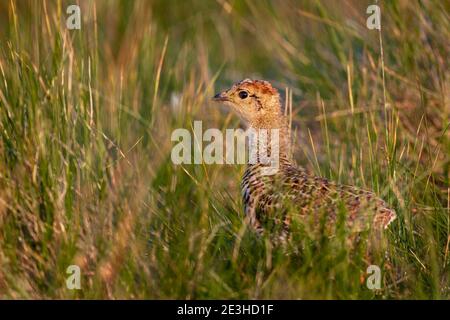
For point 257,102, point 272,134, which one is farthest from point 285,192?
point 257,102

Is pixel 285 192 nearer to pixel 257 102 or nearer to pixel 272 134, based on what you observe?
pixel 272 134

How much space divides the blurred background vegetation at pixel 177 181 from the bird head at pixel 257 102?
242 mm

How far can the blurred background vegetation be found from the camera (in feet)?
12.1

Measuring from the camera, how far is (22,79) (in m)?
4.20

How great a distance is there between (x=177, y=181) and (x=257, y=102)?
0.57m

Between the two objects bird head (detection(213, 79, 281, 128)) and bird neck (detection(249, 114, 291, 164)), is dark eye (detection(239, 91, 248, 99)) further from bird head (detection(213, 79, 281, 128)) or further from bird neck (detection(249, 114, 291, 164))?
bird neck (detection(249, 114, 291, 164))

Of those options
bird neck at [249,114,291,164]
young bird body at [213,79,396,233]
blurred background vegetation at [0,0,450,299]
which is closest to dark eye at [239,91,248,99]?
young bird body at [213,79,396,233]

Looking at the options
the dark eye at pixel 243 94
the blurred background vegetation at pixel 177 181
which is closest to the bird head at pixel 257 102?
the dark eye at pixel 243 94

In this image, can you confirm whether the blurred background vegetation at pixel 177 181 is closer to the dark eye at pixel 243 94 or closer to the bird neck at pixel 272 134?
the bird neck at pixel 272 134

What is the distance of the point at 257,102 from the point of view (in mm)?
4773

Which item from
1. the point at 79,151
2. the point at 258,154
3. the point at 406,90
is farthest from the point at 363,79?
the point at 79,151

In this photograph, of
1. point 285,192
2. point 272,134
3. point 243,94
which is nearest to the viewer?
point 285,192

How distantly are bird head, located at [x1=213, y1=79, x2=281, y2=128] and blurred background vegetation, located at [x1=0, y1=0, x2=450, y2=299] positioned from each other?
0.24m

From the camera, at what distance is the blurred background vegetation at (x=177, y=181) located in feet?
12.1
